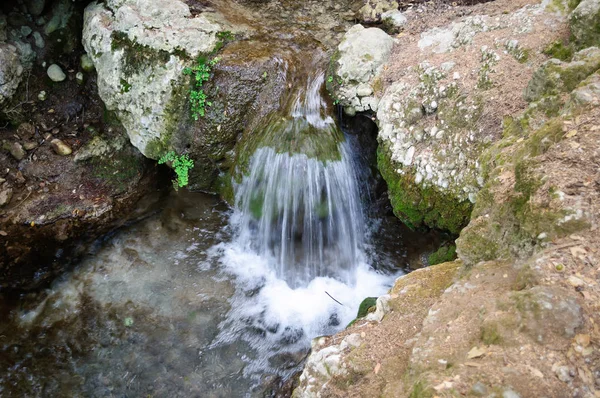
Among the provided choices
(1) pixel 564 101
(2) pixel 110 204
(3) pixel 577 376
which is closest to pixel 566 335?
(3) pixel 577 376

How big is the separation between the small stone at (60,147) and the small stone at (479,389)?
6.52m

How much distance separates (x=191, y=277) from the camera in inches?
233

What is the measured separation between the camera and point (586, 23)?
4125mm

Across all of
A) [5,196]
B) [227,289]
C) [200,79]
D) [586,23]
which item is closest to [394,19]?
[586,23]

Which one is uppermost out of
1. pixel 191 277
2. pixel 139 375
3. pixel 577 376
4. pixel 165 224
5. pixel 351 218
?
pixel 577 376

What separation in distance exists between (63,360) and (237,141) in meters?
3.69

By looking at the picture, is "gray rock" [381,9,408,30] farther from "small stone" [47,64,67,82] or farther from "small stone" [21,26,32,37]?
"small stone" [21,26,32,37]

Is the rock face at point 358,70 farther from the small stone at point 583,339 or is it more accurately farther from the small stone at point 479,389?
the small stone at point 479,389

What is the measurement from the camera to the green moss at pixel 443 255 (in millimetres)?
4898

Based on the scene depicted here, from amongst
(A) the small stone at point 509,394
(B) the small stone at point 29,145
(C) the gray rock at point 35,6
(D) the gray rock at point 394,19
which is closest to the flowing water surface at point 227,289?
(D) the gray rock at point 394,19

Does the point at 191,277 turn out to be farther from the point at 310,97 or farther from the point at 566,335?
the point at 566,335

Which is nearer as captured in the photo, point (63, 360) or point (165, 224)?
point (63, 360)

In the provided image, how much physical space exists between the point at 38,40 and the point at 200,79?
293cm

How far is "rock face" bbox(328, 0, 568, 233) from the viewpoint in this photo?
14.8ft
